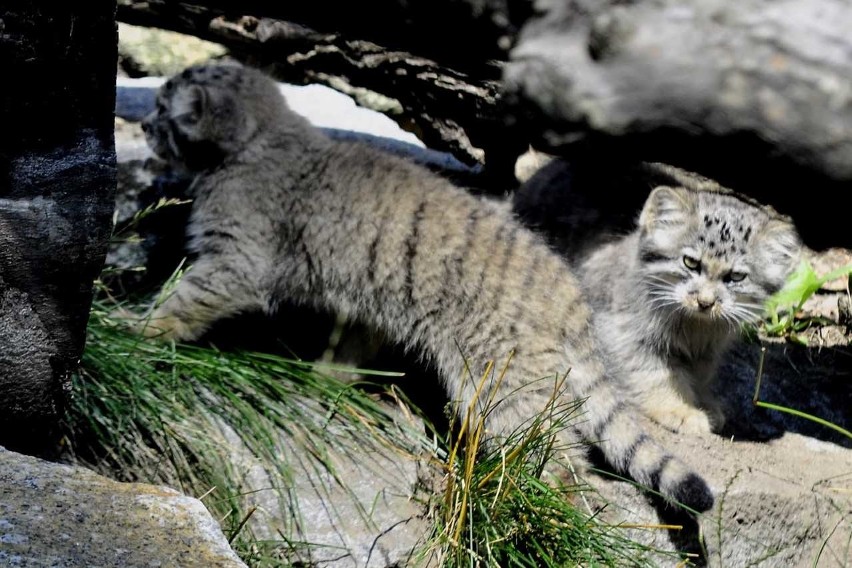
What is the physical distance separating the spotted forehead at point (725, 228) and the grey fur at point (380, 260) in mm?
670

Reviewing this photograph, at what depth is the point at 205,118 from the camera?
4.94 meters

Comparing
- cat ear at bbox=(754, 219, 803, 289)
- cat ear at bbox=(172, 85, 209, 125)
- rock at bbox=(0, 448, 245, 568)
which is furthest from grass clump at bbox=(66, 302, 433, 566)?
cat ear at bbox=(754, 219, 803, 289)

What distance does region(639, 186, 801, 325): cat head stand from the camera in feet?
14.3

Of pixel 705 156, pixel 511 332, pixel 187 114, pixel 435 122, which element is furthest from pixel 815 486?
pixel 187 114

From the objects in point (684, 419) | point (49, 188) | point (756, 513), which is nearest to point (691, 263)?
point (684, 419)

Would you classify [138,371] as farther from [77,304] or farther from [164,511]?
[164,511]

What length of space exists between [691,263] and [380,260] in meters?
1.47

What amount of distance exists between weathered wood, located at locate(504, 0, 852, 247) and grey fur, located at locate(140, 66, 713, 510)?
931 millimetres

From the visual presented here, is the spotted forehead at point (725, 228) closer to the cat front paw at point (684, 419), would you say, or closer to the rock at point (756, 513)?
the cat front paw at point (684, 419)

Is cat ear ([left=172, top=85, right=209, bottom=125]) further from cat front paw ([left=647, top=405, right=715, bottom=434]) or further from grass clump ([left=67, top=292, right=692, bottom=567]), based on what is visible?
cat front paw ([left=647, top=405, right=715, bottom=434])

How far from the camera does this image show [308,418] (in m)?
4.08

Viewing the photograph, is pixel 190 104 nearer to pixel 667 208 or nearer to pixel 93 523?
pixel 667 208

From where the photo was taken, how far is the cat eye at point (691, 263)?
443 centimetres

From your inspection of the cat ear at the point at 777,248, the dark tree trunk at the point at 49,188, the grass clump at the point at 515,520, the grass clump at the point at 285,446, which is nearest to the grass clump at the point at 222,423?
the grass clump at the point at 285,446
